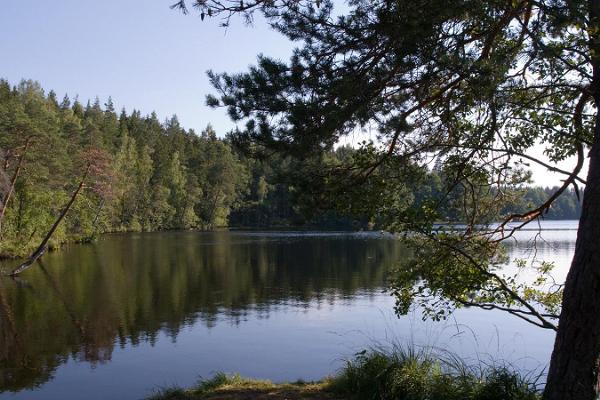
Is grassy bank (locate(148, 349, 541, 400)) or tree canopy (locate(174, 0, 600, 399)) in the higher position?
tree canopy (locate(174, 0, 600, 399))

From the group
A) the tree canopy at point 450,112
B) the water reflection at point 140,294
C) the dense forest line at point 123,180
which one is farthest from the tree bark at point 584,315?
the water reflection at point 140,294

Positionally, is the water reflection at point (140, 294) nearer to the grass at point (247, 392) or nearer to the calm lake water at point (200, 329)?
the calm lake water at point (200, 329)

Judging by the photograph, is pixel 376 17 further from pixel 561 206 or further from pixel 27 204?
pixel 561 206

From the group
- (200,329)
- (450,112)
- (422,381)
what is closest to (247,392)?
(422,381)

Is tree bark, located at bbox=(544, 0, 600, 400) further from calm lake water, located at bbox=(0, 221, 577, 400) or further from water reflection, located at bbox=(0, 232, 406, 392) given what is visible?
water reflection, located at bbox=(0, 232, 406, 392)

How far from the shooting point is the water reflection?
43.5ft

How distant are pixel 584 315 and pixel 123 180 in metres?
62.9

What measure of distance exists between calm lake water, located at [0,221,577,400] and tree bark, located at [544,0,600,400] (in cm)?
318

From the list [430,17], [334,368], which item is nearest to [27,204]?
[334,368]

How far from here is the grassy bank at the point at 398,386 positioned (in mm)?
5289

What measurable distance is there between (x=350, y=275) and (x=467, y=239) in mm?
19967

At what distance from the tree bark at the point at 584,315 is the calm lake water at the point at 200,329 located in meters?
3.18

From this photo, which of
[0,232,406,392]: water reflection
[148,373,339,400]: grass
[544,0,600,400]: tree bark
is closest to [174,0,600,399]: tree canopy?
[544,0,600,400]: tree bark

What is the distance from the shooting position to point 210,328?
15133 mm
